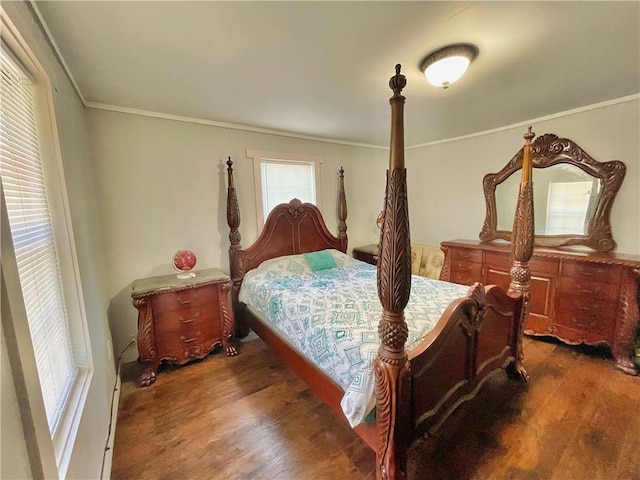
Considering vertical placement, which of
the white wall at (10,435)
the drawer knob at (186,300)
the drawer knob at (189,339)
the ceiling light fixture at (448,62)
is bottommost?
the drawer knob at (189,339)

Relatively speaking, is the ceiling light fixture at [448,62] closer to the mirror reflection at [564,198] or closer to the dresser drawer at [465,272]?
the mirror reflection at [564,198]

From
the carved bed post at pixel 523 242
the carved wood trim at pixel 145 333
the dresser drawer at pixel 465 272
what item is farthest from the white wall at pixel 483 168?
the carved wood trim at pixel 145 333

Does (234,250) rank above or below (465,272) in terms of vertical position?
above

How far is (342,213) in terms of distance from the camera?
377 centimetres

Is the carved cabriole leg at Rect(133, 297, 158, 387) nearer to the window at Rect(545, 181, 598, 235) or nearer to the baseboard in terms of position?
the baseboard

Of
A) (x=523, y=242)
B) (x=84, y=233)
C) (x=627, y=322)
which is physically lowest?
(x=627, y=322)

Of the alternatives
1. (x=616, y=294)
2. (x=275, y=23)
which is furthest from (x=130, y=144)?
(x=616, y=294)

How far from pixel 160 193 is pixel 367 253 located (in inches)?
105

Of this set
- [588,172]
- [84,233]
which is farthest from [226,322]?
[588,172]

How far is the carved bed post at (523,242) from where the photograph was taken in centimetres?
206

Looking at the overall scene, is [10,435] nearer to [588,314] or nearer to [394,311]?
[394,311]

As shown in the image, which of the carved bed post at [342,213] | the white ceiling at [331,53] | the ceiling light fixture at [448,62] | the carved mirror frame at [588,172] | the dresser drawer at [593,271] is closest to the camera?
the white ceiling at [331,53]

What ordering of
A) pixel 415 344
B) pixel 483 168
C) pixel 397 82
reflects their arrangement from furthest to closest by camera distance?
1. pixel 483 168
2. pixel 415 344
3. pixel 397 82

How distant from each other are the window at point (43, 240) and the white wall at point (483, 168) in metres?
4.20
